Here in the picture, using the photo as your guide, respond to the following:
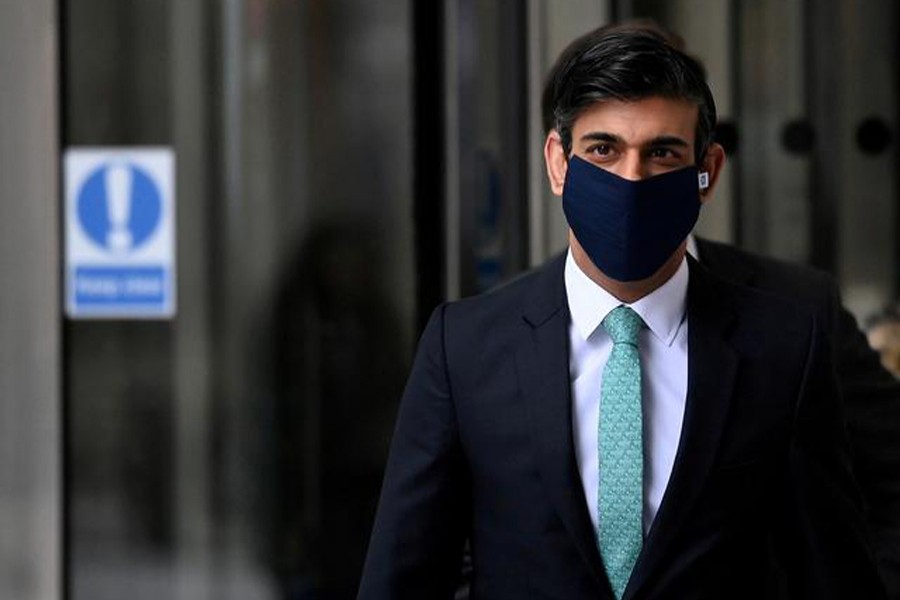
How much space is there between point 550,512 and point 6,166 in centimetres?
244

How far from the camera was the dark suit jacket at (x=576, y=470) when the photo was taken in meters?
2.08

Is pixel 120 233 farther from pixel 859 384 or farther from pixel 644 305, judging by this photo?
pixel 644 305


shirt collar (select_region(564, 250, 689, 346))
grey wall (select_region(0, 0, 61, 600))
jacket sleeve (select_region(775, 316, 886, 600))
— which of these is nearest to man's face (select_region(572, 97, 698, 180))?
shirt collar (select_region(564, 250, 689, 346))

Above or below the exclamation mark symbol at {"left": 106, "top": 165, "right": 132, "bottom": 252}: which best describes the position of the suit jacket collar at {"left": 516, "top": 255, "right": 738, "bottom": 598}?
below

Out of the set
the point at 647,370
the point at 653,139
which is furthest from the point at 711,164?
the point at 647,370

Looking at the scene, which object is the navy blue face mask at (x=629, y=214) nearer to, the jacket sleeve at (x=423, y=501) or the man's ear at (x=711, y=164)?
the man's ear at (x=711, y=164)

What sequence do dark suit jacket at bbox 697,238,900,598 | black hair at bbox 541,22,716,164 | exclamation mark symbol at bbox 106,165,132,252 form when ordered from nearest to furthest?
1. black hair at bbox 541,22,716,164
2. dark suit jacket at bbox 697,238,900,598
3. exclamation mark symbol at bbox 106,165,132,252

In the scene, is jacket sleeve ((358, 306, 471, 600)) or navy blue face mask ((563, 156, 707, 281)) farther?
jacket sleeve ((358, 306, 471, 600))

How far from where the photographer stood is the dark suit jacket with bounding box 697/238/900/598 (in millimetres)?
2725

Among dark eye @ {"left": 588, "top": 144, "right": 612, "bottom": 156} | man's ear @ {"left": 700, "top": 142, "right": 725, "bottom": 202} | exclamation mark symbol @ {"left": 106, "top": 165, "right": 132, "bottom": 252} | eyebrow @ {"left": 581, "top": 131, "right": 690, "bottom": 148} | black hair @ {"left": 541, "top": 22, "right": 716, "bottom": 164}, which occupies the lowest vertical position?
exclamation mark symbol @ {"left": 106, "top": 165, "right": 132, "bottom": 252}

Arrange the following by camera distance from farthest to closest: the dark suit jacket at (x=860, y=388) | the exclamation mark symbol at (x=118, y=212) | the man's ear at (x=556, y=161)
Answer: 1. the exclamation mark symbol at (x=118, y=212)
2. the dark suit jacket at (x=860, y=388)
3. the man's ear at (x=556, y=161)

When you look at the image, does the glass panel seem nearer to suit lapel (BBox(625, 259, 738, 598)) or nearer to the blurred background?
the blurred background

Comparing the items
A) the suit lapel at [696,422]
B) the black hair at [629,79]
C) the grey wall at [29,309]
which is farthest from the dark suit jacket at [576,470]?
the grey wall at [29,309]

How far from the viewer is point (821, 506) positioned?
7.00 feet
